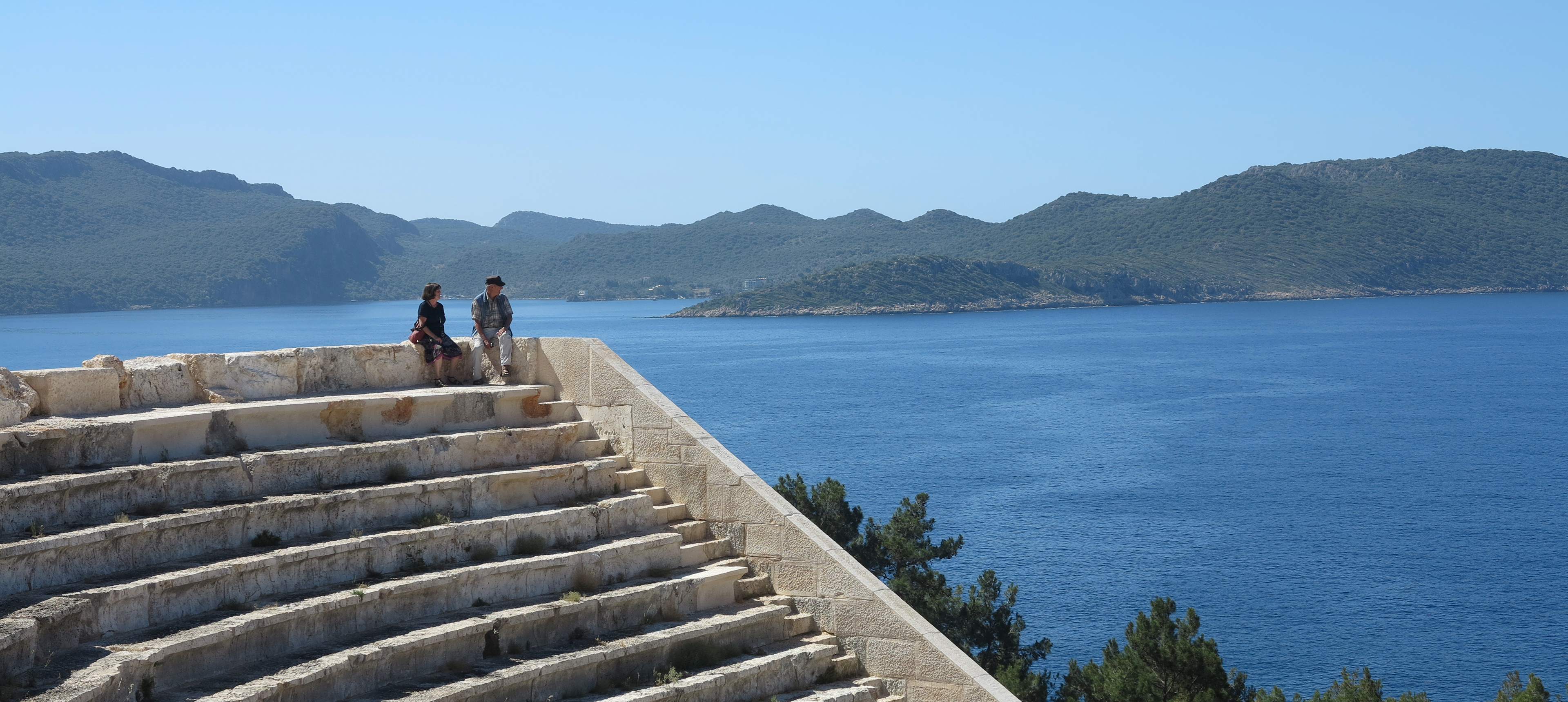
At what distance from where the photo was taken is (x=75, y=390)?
30.2 ft

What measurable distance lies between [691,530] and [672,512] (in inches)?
10.9

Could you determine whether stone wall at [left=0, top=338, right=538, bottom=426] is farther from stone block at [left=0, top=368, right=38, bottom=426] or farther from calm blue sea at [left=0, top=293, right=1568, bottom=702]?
calm blue sea at [left=0, top=293, right=1568, bottom=702]

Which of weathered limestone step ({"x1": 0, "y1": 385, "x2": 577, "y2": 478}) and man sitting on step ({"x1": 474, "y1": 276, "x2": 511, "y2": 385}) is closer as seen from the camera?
weathered limestone step ({"x1": 0, "y1": 385, "x2": 577, "y2": 478})

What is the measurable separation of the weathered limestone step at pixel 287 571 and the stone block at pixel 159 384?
7.66ft

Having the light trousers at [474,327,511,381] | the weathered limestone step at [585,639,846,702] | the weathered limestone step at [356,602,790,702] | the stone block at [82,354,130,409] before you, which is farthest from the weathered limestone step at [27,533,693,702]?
the stone block at [82,354,130,409]

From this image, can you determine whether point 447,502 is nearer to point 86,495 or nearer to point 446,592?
point 446,592

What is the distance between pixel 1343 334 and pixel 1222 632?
12353 centimetres

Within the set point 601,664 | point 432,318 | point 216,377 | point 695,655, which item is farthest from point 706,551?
point 216,377

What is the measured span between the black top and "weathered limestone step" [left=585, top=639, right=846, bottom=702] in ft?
15.4

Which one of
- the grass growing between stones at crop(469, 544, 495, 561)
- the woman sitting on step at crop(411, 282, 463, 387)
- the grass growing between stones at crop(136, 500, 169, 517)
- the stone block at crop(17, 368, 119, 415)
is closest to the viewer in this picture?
the grass growing between stones at crop(136, 500, 169, 517)

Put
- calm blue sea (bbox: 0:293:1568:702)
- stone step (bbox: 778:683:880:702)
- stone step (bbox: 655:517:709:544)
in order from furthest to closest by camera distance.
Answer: calm blue sea (bbox: 0:293:1568:702)
stone step (bbox: 655:517:709:544)
stone step (bbox: 778:683:880:702)

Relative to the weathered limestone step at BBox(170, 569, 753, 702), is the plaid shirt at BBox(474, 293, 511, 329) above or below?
above

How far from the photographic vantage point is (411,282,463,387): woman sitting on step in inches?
461

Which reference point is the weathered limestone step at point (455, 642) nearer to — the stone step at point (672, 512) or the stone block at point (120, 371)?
the stone step at point (672, 512)
